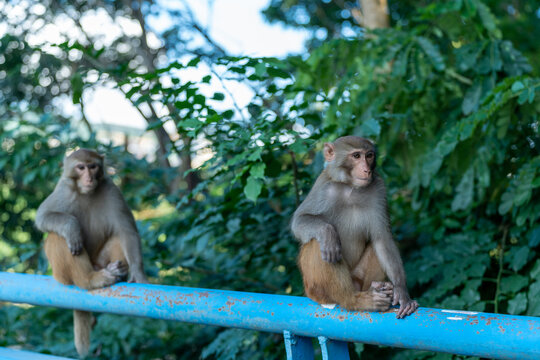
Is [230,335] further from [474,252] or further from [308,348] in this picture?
[474,252]

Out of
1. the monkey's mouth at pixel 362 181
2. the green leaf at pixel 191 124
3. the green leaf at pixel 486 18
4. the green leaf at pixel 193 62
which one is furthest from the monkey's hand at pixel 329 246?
the green leaf at pixel 486 18

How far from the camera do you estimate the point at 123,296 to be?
2.44m

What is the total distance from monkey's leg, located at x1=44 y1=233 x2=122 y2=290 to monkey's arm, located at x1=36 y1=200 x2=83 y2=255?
56 millimetres

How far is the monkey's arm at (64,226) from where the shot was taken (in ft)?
10.6

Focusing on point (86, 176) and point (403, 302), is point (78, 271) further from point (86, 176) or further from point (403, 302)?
point (403, 302)

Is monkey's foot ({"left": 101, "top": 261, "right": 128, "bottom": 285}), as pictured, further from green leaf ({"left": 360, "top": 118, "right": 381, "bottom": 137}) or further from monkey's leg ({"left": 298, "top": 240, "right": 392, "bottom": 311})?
green leaf ({"left": 360, "top": 118, "right": 381, "bottom": 137})

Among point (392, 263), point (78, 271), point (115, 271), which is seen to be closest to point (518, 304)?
point (392, 263)

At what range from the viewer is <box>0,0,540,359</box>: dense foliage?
3096 mm

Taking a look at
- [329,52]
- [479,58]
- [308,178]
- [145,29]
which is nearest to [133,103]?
[308,178]

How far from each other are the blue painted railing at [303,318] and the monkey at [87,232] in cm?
47

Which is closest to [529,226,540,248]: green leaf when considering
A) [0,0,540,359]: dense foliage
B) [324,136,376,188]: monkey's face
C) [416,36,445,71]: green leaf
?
[0,0,540,359]: dense foliage

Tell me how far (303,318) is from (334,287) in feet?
1.33

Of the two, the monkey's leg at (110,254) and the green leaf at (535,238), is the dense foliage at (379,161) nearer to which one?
the green leaf at (535,238)

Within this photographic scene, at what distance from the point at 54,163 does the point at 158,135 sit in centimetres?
148
